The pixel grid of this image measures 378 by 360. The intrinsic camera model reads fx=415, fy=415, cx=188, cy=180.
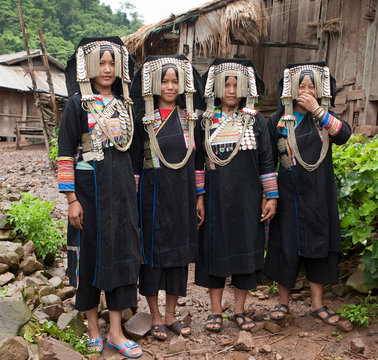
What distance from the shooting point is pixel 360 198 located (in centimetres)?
351

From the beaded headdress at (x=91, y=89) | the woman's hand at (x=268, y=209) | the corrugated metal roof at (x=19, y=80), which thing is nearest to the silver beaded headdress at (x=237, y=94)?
the woman's hand at (x=268, y=209)

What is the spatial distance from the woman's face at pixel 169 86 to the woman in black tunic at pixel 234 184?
296 millimetres

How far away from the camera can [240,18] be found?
23.2 ft

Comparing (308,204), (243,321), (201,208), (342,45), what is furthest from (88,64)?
(342,45)

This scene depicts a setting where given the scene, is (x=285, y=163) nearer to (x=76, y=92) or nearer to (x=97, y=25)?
(x=76, y=92)

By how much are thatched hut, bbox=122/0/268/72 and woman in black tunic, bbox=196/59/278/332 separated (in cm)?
412

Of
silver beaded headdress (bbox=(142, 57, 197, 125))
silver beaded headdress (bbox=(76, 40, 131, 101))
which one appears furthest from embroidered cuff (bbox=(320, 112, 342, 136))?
silver beaded headdress (bbox=(76, 40, 131, 101))

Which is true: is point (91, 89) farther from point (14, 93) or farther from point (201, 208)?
point (14, 93)

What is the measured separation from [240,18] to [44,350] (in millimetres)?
6238

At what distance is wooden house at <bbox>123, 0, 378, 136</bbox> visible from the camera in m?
6.60

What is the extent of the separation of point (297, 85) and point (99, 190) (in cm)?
171

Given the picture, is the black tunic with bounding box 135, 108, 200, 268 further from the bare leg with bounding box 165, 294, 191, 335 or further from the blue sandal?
the blue sandal

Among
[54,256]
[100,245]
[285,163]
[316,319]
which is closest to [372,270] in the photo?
[316,319]

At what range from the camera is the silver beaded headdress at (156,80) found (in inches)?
121
